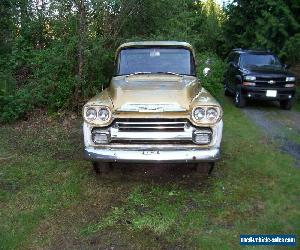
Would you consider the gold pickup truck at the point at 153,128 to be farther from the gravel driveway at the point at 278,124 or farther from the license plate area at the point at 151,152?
the gravel driveway at the point at 278,124

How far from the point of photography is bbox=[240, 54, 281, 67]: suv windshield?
532 inches

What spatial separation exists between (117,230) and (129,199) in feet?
2.84

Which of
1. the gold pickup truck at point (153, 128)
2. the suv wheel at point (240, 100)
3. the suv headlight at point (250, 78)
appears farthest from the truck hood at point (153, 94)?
the suv wheel at point (240, 100)

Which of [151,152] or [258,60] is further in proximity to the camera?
[258,60]

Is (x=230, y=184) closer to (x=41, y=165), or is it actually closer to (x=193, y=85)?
(x=193, y=85)

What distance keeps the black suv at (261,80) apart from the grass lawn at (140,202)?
15.4ft

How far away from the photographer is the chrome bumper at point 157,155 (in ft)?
18.4

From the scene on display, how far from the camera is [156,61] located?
7402mm

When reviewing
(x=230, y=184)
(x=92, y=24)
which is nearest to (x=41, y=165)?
(x=230, y=184)

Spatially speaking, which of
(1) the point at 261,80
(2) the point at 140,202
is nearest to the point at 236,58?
(1) the point at 261,80

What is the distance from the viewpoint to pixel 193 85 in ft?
21.8

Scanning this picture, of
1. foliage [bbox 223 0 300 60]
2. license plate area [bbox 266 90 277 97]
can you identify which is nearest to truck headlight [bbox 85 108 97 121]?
license plate area [bbox 266 90 277 97]

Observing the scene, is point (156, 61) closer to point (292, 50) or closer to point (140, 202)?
point (140, 202)

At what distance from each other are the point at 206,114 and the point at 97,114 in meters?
1.54
